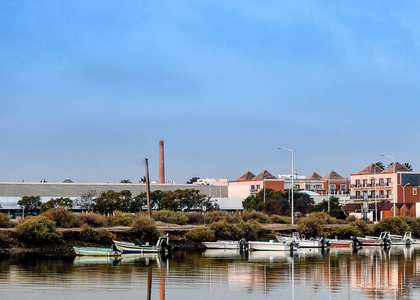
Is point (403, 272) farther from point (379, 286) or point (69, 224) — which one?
point (69, 224)

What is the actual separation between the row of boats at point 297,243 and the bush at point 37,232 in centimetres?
1463

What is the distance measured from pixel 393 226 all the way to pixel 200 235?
28038mm

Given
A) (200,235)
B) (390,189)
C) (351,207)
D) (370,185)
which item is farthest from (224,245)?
(370,185)

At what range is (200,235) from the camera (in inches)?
2630

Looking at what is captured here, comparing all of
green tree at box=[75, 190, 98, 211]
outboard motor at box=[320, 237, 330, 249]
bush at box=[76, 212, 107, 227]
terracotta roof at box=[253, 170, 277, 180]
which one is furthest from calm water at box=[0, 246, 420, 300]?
terracotta roof at box=[253, 170, 277, 180]

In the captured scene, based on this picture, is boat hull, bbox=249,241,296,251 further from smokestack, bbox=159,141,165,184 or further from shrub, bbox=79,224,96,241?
smokestack, bbox=159,141,165,184

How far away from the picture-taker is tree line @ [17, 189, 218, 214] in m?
113

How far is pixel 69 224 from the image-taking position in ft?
230

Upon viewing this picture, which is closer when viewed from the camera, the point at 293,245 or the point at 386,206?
the point at 293,245

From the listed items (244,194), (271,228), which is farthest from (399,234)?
(244,194)

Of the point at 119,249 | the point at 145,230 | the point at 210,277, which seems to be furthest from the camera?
the point at 145,230

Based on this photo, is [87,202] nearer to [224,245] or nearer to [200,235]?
[200,235]

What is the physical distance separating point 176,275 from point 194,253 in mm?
18834

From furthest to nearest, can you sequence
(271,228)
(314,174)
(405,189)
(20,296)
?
(314,174) < (405,189) < (271,228) < (20,296)
